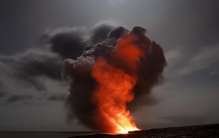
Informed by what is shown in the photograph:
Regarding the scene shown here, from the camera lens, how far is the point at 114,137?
75500 mm

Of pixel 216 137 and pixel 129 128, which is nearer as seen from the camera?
pixel 216 137

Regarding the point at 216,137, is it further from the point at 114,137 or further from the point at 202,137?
the point at 114,137

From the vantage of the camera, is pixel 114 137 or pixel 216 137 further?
pixel 114 137

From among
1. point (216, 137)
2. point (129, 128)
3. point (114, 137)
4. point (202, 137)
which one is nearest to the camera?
point (216, 137)

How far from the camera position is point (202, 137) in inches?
2467

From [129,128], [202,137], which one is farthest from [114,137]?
[202,137]

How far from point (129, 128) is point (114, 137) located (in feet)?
44.0

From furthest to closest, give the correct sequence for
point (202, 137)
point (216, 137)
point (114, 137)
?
point (114, 137) → point (202, 137) → point (216, 137)

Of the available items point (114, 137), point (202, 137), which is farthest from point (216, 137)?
point (114, 137)

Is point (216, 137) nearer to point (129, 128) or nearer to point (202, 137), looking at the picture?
point (202, 137)

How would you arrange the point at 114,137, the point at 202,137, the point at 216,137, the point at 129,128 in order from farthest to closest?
the point at 129,128
the point at 114,137
the point at 202,137
the point at 216,137

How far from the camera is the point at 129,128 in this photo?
286 ft

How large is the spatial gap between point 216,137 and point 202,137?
5.22 metres

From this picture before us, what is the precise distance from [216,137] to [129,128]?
36342 mm
